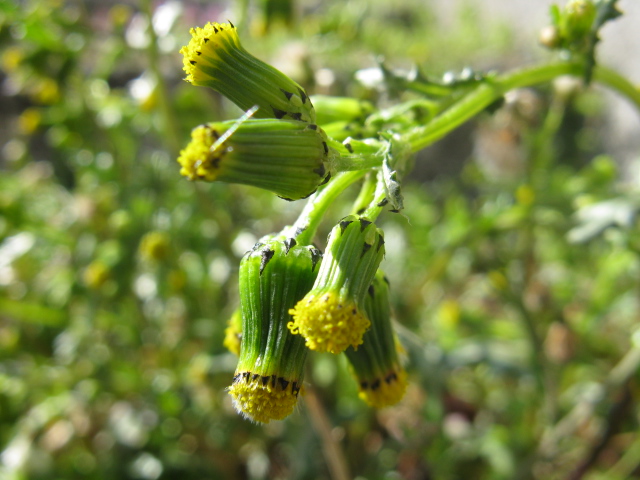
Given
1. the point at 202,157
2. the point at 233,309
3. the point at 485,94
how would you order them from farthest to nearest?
the point at 233,309 → the point at 485,94 → the point at 202,157

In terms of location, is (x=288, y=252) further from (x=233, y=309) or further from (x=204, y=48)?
(x=233, y=309)

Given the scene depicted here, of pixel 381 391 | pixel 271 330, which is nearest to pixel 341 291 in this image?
pixel 271 330

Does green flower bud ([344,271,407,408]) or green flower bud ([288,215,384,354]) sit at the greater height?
green flower bud ([288,215,384,354])

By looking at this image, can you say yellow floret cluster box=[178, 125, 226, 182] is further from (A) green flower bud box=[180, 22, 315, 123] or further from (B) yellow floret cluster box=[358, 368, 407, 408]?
(B) yellow floret cluster box=[358, 368, 407, 408]

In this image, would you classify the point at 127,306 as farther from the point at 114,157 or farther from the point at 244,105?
the point at 244,105

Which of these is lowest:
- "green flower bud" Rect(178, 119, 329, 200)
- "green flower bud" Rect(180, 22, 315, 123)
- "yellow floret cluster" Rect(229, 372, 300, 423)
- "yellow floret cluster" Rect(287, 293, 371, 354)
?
"yellow floret cluster" Rect(229, 372, 300, 423)

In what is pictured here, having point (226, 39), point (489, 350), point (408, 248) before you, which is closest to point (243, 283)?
point (226, 39)

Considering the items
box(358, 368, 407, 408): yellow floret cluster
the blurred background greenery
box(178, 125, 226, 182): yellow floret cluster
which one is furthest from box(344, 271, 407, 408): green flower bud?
the blurred background greenery
